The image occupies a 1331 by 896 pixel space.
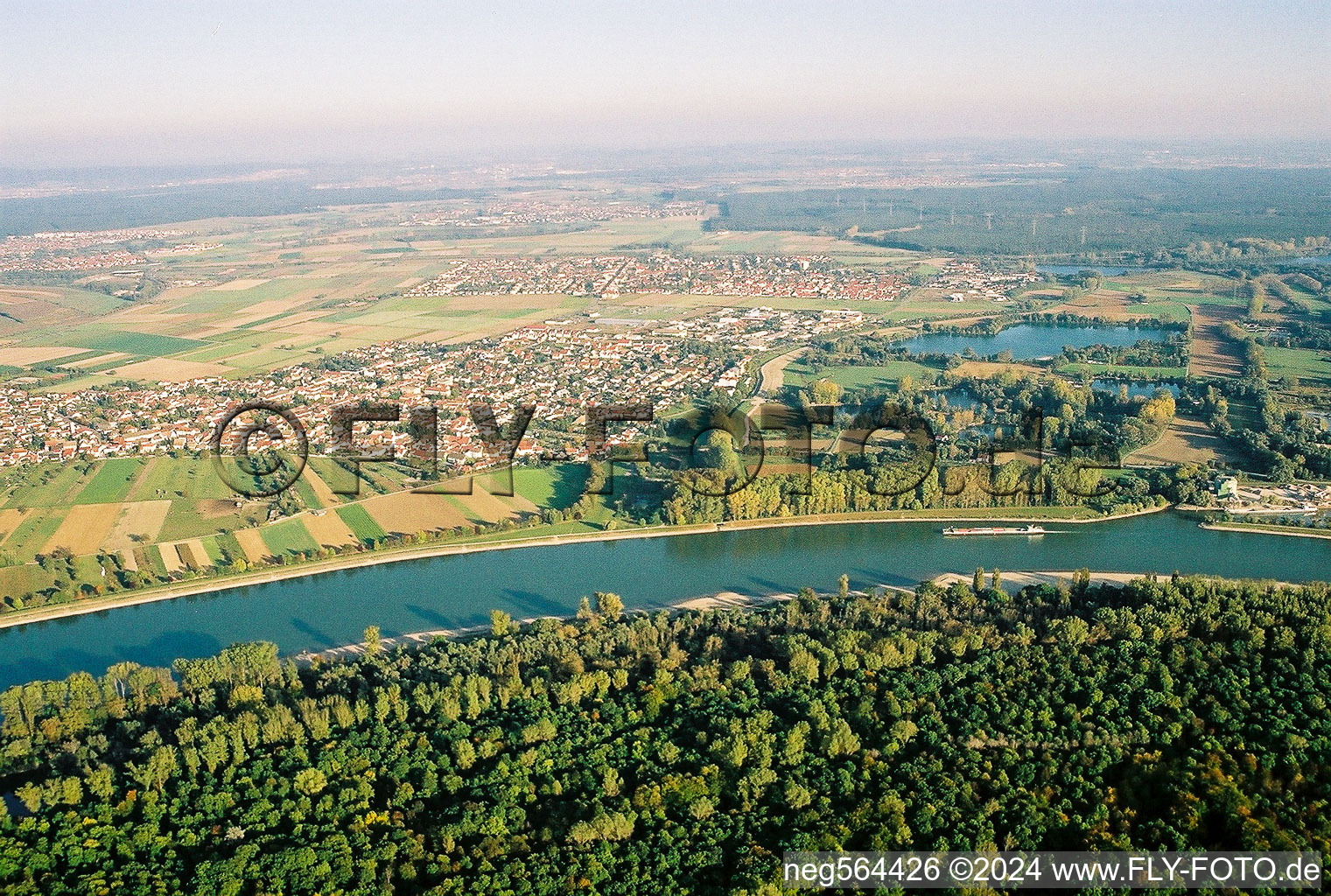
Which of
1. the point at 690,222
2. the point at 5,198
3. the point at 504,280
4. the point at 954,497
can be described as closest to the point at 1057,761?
the point at 954,497

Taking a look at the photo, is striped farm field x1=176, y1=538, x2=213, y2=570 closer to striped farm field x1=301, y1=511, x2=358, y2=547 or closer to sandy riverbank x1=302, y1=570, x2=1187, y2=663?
striped farm field x1=301, y1=511, x2=358, y2=547

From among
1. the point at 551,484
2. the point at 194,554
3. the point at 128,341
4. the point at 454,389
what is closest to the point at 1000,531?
the point at 551,484

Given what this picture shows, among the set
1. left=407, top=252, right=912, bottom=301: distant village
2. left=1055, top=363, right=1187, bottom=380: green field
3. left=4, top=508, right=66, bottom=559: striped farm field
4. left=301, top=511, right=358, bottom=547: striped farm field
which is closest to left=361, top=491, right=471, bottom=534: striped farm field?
left=301, top=511, right=358, bottom=547: striped farm field

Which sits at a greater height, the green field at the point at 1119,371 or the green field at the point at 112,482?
the green field at the point at 1119,371

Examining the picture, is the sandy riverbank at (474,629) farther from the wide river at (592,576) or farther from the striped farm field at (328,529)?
the striped farm field at (328,529)

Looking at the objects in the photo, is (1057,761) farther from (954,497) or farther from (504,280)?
(504,280)

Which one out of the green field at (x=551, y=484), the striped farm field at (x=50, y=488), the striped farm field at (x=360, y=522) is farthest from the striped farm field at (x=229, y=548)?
the green field at (x=551, y=484)
